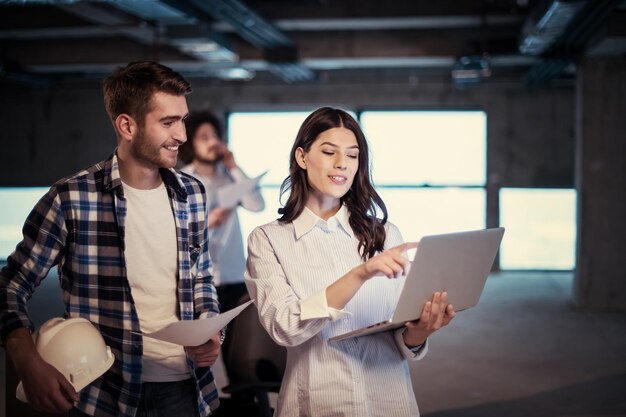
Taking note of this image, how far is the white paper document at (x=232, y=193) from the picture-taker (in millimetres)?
4133

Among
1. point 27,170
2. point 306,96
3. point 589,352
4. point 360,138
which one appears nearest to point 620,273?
point 589,352

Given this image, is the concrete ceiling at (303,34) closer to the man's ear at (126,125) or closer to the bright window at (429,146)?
the bright window at (429,146)

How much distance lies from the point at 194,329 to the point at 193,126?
8.68ft

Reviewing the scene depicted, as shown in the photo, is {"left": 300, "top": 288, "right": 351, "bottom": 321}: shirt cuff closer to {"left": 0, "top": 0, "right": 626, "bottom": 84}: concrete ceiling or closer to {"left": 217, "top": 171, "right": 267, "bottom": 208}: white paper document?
{"left": 217, "top": 171, "right": 267, "bottom": 208}: white paper document

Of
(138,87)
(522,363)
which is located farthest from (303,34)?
(138,87)

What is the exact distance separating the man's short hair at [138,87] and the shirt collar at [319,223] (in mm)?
448

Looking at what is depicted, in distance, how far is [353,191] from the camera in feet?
6.89

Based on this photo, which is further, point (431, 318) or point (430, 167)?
point (430, 167)

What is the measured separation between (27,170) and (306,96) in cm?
472

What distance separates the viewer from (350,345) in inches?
74.6

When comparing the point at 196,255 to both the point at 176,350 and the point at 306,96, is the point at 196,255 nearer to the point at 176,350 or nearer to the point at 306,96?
A: the point at 176,350

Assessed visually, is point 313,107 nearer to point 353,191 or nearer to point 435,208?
point 435,208

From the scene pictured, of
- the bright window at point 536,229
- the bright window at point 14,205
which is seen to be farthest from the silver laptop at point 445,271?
the bright window at point 14,205

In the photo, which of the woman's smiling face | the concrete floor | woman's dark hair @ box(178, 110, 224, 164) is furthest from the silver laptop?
woman's dark hair @ box(178, 110, 224, 164)
